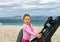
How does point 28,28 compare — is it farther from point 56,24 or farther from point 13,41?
point 13,41

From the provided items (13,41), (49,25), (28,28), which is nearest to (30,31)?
(28,28)

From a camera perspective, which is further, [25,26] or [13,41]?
[13,41]

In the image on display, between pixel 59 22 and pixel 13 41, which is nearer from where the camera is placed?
pixel 59 22

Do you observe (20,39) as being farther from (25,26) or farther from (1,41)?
(1,41)

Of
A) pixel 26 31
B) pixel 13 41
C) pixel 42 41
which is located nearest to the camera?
pixel 42 41

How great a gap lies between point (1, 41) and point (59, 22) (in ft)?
20.4

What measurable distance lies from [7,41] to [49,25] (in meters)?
5.95

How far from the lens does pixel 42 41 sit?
488 cm

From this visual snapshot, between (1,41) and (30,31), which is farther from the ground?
(30,31)

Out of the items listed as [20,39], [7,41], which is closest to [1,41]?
[7,41]

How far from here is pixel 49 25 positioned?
203 inches

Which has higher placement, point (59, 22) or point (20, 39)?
point (59, 22)

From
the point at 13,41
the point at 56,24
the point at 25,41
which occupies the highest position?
the point at 56,24

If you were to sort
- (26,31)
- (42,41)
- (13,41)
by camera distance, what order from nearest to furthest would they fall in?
1. (42,41)
2. (26,31)
3. (13,41)
